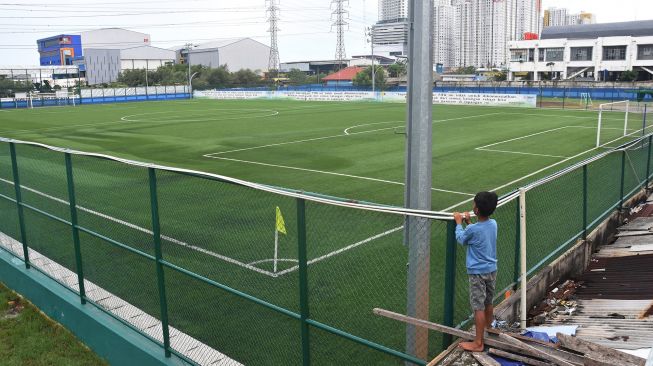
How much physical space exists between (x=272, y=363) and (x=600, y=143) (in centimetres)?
2685

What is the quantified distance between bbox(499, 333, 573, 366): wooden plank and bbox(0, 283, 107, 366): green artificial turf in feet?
17.4

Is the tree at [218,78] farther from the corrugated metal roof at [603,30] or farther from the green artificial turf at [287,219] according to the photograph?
the green artificial turf at [287,219]

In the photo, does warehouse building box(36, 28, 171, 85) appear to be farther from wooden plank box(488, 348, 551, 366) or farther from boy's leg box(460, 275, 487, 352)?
wooden plank box(488, 348, 551, 366)

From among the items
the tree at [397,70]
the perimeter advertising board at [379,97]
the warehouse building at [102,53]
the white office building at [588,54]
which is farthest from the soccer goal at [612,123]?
the warehouse building at [102,53]

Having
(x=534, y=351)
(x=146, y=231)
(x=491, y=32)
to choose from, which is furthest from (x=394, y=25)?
(x=491, y=32)

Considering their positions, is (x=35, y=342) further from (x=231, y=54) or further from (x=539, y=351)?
(x=231, y=54)

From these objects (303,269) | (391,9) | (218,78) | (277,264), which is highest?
(218,78)

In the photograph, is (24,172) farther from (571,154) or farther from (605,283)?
(571,154)

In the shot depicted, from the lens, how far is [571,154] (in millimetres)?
25797

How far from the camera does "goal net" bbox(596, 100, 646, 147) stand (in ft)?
96.9

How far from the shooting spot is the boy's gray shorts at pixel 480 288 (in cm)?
515

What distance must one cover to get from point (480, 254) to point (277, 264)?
18.8 feet

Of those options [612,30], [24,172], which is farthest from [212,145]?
[612,30]

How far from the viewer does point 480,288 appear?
5.19 metres
